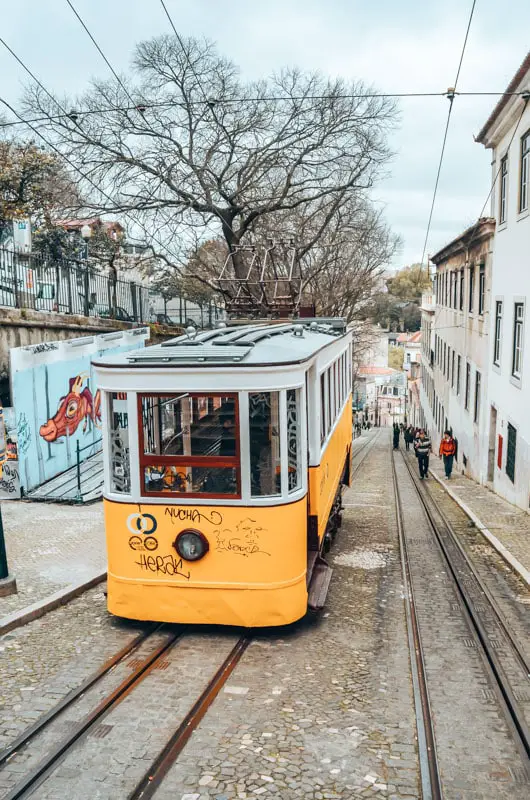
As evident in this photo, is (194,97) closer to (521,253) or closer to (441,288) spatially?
(521,253)

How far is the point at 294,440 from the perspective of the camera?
6980 mm

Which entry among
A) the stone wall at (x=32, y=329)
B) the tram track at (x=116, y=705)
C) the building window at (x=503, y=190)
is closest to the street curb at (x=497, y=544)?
the tram track at (x=116, y=705)

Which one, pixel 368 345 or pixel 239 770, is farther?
pixel 368 345

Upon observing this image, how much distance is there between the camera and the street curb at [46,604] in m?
7.25

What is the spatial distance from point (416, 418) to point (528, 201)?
41.3 metres

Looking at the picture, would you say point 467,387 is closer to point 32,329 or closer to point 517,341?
point 517,341

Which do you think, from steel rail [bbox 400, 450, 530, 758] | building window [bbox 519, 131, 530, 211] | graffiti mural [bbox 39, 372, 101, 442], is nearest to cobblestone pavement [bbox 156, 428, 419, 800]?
steel rail [bbox 400, 450, 530, 758]

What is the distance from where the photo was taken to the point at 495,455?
1994 centimetres

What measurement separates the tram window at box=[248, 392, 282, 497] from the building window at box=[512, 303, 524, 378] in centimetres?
1155

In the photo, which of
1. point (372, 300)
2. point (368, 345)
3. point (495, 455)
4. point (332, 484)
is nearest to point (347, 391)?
point (332, 484)

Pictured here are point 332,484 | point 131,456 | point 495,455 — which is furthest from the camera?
point 495,455

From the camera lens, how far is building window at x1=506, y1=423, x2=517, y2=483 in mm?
17203

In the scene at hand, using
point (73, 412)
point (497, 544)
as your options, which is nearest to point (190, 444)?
point (497, 544)

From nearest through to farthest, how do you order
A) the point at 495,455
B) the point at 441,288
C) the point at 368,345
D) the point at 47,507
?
1. the point at 47,507
2. the point at 495,455
3. the point at 441,288
4. the point at 368,345
